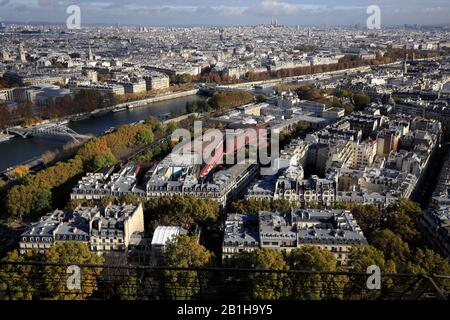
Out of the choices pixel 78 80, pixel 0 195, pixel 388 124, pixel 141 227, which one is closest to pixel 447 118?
pixel 388 124

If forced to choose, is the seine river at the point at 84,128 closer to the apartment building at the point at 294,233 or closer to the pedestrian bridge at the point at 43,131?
the pedestrian bridge at the point at 43,131

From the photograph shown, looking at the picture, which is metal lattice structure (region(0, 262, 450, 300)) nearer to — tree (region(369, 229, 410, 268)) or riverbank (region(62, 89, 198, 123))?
tree (region(369, 229, 410, 268))

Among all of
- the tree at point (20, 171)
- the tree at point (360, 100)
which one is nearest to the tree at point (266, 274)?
the tree at point (20, 171)

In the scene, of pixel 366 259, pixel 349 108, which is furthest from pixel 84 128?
pixel 366 259

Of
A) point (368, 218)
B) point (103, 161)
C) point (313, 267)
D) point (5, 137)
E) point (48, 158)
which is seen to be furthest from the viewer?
point (5, 137)

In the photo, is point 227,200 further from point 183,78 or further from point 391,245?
point 183,78

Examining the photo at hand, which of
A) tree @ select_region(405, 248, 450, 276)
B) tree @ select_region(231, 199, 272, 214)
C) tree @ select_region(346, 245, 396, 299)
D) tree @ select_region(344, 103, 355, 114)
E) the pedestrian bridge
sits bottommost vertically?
tree @ select_region(405, 248, 450, 276)

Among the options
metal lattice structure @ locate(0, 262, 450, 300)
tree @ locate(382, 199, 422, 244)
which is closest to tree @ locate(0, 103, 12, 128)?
metal lattice structure @ locate(0, 262, 450, 300)
